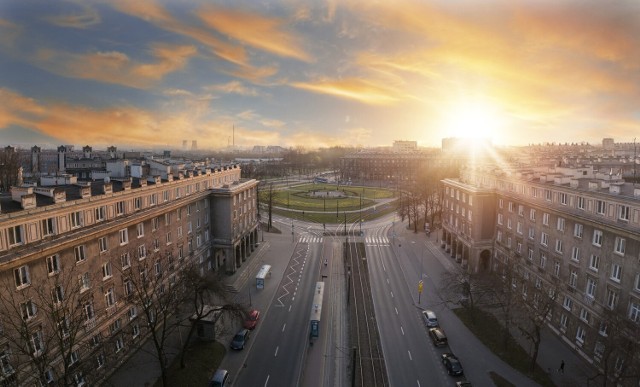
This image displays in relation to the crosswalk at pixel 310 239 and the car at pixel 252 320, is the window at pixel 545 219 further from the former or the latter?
the crosswalk at pixel 310 239

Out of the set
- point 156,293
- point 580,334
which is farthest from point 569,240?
point 156,293

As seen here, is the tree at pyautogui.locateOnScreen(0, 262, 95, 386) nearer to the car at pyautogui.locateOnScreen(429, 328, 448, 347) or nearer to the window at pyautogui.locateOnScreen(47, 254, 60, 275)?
the window at pyautogui.locateOnScreen(47, 254, 60, 275)

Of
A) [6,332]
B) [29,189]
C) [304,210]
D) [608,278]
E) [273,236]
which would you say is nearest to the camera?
[6,332]

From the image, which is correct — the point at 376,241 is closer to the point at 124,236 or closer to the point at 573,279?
the point at 573,279

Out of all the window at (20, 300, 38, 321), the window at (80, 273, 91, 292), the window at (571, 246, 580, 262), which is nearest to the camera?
the window at (20, 300, 38, 321)

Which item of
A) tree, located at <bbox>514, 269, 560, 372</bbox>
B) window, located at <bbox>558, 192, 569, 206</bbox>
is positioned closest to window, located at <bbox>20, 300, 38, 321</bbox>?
tree, located at <bbox>514, 269, 560, 372</bbox>

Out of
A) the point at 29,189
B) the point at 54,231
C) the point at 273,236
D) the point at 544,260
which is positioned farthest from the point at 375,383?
the point at 273,236

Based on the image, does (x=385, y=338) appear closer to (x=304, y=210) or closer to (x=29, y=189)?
(x=29, y=189)
